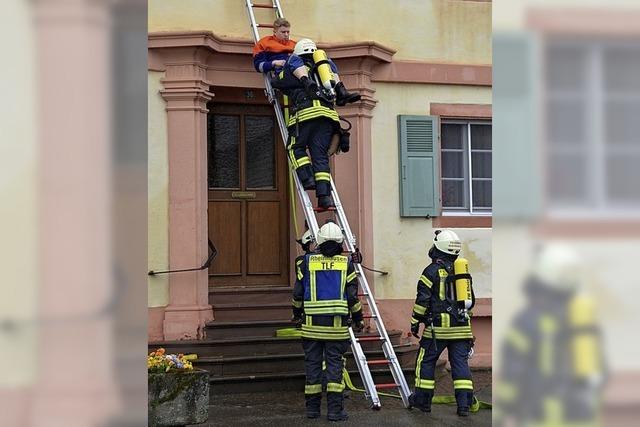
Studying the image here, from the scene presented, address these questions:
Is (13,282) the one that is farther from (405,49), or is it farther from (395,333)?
(405,49)

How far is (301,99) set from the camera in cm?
841

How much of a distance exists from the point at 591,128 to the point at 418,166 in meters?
9.01

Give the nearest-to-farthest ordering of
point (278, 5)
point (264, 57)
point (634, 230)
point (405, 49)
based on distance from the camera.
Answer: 1. point (634, 230)
2. point (264, 57)
3. point (278, 5)
4. point (405, 49)

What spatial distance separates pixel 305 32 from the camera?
32.8ft

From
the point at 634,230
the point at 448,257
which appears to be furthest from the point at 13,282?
the point at 448,257

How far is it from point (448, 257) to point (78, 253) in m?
6.50

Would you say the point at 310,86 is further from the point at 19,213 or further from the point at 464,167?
the point at 19,213

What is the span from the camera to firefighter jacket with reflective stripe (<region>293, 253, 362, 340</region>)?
7.41m

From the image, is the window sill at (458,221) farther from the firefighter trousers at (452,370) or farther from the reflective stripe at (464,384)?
the reflective stripe at (464,384)

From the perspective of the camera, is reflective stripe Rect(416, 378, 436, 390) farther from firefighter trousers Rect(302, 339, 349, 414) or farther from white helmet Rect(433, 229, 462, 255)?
white helmet Rect(433, 229, 462, 255)

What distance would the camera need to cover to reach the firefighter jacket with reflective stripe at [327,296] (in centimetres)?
741

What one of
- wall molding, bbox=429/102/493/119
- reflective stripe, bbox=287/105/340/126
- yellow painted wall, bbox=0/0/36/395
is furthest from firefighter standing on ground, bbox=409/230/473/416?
yellow painted wall, bbox=0/0/36/395

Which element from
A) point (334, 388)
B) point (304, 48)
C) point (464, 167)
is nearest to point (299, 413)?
point (334, 388)

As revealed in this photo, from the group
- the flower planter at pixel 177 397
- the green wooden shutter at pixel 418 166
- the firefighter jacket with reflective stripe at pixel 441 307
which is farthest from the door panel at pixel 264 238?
the flower planter at pixel 177 397
